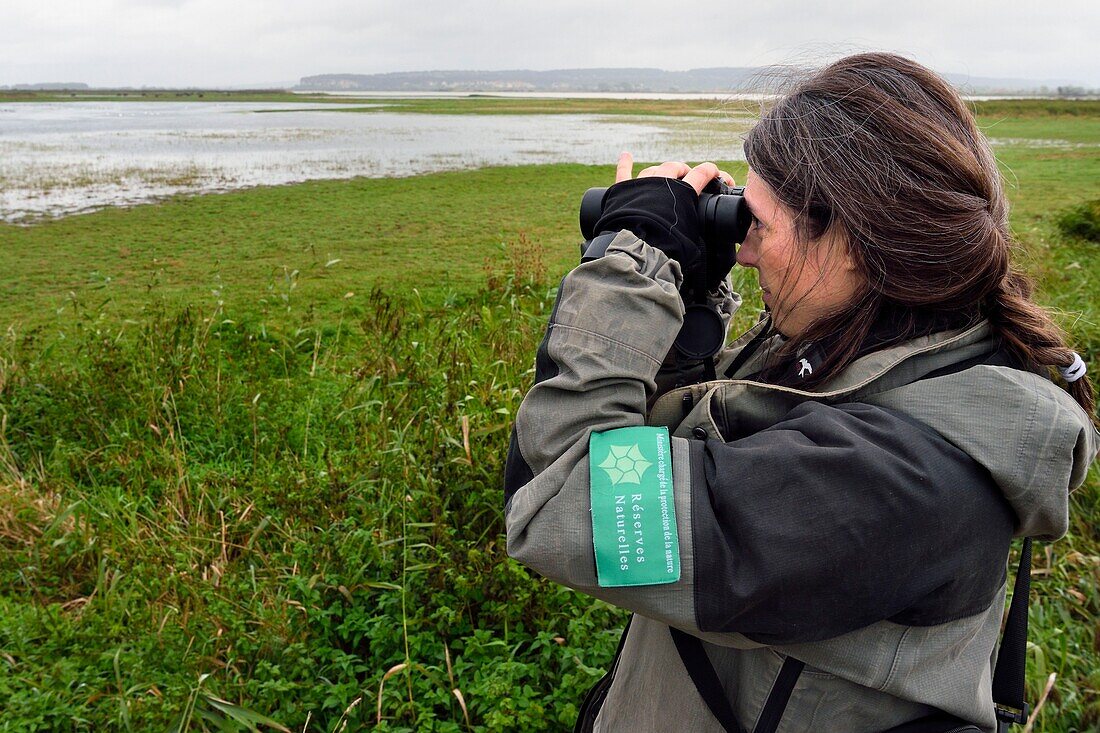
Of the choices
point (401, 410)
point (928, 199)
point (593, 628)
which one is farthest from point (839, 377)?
point (401, 410)

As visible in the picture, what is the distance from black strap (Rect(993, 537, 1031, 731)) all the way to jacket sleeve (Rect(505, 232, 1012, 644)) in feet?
0.75

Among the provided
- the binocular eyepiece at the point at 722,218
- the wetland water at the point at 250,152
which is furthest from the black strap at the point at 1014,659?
the wetland water at the point at 250,152

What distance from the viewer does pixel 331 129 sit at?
32.0 m

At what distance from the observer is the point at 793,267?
3.64 ft

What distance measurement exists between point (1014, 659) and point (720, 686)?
463 millimetres

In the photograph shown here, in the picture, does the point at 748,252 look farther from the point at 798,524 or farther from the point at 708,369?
the point at 798,524

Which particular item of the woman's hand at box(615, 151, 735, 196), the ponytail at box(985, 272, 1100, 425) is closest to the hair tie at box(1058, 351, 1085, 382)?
the ponytail at box(985, 272, 1100, 425)

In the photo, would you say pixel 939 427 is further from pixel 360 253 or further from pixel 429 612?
pixel 360 253

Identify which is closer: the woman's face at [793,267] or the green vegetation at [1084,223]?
the woman's face at [793,267]

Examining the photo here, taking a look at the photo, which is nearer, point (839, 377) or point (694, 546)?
point (694, 546)

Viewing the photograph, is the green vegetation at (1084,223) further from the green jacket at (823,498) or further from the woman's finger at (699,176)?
the green jacket at (823,498)

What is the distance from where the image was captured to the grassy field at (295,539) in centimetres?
219

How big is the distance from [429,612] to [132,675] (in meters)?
0.87

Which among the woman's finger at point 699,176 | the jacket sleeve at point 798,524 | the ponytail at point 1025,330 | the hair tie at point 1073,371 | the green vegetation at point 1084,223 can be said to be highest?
the woman's finger at point 699,176
